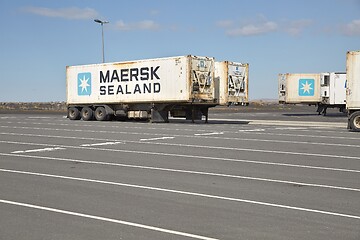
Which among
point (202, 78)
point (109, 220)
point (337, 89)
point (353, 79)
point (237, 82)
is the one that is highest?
point (202, 78)

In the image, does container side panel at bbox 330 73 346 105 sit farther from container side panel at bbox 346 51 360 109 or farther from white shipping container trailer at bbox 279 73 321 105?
container side panel at bbox 346 51 360 109

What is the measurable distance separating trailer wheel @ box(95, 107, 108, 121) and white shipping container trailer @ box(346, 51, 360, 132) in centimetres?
1584

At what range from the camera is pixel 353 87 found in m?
22.7

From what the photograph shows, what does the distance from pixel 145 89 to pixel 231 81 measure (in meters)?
5.41

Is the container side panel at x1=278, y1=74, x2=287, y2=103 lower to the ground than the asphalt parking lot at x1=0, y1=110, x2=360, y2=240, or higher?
higher

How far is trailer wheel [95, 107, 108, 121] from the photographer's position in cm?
3203

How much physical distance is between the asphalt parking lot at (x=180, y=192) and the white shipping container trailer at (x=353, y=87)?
7.27m

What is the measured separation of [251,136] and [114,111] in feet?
47.4

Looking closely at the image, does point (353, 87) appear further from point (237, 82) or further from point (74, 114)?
point (74, 114)

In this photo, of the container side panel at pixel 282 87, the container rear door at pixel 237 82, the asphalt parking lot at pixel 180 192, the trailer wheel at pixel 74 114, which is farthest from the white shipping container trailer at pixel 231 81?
the container side panel at pixel 282 87

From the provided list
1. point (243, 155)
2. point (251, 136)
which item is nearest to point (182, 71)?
point (251, 136)

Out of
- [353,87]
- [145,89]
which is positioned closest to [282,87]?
[145,89]

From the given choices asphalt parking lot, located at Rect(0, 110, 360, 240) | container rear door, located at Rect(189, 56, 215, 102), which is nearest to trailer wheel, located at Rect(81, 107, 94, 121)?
container rear door, located at Rect(189, 56, 215, 102)

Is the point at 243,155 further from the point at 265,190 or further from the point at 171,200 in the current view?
the point at 171,200
